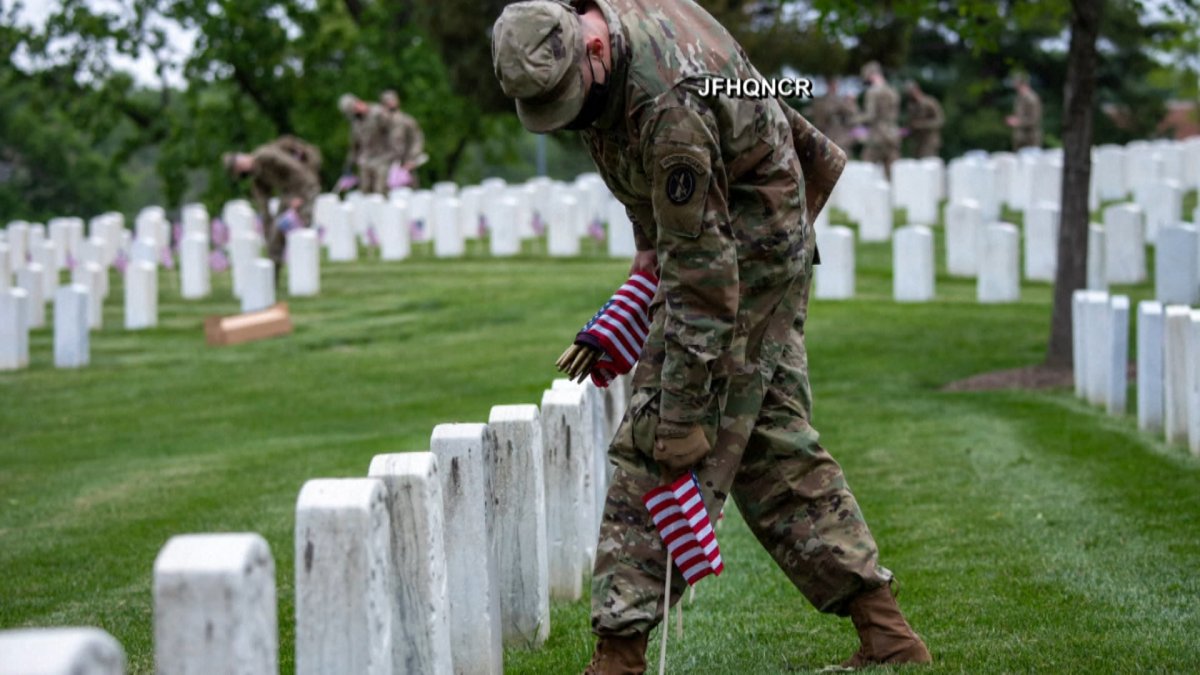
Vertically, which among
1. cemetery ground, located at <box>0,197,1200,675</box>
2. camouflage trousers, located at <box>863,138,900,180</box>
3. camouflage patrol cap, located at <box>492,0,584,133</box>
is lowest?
cemetery ground, located at <box>0,197,1200,675</box>

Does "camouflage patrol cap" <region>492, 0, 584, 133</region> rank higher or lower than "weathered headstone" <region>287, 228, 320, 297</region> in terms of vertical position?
higher

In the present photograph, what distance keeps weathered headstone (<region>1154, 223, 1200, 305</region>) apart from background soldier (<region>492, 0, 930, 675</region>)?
447 inches

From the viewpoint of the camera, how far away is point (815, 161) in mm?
4648

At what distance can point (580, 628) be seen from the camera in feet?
17.8

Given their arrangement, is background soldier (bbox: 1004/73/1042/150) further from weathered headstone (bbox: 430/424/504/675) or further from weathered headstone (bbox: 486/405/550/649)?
weathered headstone (bbox: 430/424/504/675)

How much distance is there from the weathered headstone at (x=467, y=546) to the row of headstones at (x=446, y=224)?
761 inches

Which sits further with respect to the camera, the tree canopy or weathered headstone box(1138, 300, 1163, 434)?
the tree canopy

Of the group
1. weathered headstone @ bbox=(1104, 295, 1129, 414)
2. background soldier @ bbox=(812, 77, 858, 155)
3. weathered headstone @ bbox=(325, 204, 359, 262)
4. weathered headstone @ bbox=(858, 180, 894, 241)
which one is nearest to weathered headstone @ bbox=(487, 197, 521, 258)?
weathered headstone @ bbox=(325, 204, 359, 262)

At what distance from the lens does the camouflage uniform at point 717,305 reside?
13.2 ft

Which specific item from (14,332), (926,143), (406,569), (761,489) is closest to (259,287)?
(14,332)

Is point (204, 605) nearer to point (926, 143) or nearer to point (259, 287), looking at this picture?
point (259, 287)

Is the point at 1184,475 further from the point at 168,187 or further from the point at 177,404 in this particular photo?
the point at 168,187

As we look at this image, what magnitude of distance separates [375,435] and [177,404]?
9.81 ft

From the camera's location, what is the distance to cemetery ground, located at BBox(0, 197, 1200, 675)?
5.32 metres
